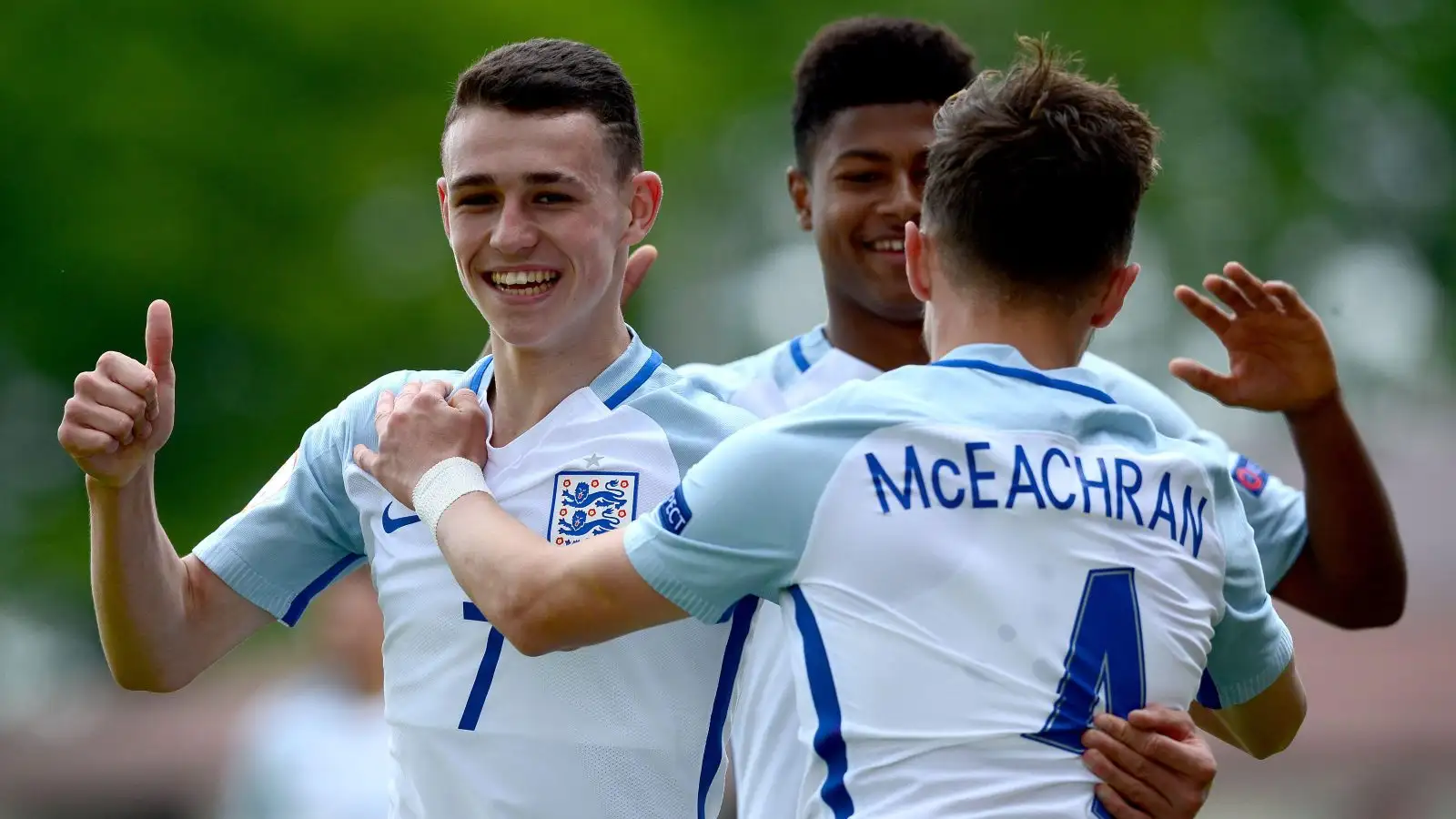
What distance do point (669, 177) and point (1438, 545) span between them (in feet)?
22.8

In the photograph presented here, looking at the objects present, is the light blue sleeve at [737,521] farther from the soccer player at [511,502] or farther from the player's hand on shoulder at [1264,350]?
the player's hand on shoulder at [1264,350]

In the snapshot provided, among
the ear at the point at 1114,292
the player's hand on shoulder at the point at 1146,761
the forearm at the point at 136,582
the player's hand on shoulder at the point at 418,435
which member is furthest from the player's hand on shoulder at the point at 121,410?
the player's hand on shoulder at the point at 1146,761

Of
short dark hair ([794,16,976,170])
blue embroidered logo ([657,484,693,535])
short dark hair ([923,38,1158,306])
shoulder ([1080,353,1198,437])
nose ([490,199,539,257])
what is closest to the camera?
blue embroidered logo ([657,484,693,535])

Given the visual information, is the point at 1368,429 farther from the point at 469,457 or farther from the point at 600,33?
the point at 469,457

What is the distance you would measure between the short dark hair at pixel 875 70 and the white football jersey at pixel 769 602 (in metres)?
0.67

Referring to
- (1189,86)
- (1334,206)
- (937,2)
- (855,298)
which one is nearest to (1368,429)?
(1334,206)

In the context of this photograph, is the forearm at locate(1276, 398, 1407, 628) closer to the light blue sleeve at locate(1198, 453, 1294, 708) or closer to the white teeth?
the light blue sleeve at locate(1198, 453, 1294, 708)

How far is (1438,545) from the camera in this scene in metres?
15.7

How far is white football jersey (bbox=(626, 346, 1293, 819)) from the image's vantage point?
332 cm

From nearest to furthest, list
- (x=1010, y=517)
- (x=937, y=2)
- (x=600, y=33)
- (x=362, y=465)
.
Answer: (x=1010, y=517), (x=362, y=465), (x=600, y=33), (x=937, y=2)

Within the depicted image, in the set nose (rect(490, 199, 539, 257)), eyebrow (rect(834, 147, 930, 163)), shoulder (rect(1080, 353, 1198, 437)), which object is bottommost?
shoulder (rect(1080, 353, 1198, 437))

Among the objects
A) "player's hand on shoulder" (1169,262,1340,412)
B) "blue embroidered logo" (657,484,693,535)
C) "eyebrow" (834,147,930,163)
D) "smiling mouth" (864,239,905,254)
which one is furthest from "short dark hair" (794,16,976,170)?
"blue embroidered logo" (657,484,693,535)

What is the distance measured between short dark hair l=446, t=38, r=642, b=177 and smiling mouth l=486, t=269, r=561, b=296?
1.05ft

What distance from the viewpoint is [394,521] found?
13.7ft
